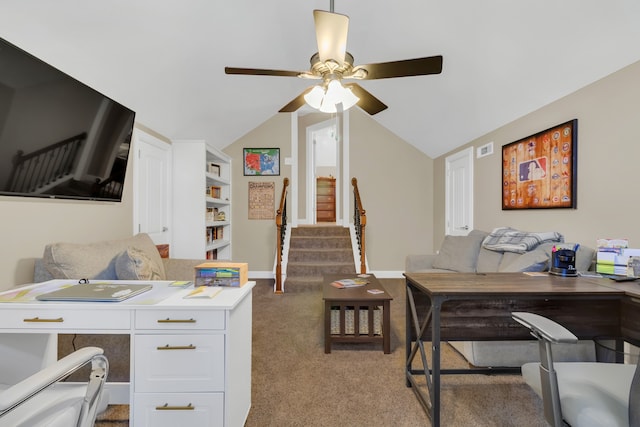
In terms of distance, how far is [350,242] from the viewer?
5070mm

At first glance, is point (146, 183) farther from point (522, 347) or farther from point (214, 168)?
point (522, 347)

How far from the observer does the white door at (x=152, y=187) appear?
3193 mm

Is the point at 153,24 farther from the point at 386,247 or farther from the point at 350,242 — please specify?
the point at 386,247

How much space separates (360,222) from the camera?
478 cm

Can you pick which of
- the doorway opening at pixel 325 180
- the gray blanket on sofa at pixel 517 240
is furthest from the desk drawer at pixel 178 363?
the doorway opening at pixel 325 180

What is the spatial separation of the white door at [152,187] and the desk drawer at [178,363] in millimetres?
2268

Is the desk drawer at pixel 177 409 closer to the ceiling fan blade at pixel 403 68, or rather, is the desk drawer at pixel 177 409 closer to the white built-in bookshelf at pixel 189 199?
the ceiling fan blade at pixel 403 68

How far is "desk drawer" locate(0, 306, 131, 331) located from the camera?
4.29 ft

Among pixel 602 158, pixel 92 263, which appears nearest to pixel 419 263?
pixel 602 158

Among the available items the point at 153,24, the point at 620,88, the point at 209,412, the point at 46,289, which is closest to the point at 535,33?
the point at 620,88

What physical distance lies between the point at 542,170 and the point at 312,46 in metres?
2.63

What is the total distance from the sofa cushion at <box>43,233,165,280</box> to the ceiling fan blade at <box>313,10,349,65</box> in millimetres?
2088

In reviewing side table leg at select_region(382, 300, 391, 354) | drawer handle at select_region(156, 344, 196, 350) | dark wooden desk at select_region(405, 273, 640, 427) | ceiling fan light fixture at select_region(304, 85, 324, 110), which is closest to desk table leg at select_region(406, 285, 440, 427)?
dark wooden desk at select_region(405, 273, 640, 427)

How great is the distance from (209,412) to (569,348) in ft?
7.60
